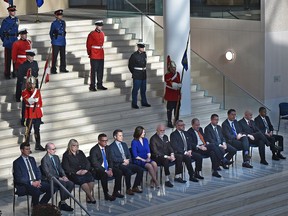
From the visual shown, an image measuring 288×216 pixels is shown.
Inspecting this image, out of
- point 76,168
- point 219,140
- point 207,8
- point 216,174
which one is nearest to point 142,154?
point 76,168

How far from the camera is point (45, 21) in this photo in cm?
2292

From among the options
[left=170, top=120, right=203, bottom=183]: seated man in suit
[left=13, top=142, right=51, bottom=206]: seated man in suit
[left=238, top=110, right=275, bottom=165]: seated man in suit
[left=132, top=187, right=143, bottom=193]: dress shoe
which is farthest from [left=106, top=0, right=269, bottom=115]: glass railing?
[left=13, top=142, right=51, bottom=206]: seated man in suit

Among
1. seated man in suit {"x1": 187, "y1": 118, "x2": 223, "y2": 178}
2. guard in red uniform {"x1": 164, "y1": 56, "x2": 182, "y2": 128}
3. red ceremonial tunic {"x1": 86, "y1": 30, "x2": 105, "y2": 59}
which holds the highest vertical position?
red ceremonial tunic {"x1": 86, "y1": 30, "x2": 105, "y2": 59}

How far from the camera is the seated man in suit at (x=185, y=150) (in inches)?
634

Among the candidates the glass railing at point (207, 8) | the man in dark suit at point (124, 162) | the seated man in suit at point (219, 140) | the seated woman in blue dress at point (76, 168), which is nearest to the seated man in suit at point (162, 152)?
the man in dark suit at point (124, 162)

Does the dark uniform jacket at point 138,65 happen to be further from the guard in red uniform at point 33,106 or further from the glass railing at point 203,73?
the guard in red uniform at point 33,106

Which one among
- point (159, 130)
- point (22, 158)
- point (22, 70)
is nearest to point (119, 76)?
point (22, 70)

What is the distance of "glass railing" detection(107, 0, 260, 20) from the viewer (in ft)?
72.0

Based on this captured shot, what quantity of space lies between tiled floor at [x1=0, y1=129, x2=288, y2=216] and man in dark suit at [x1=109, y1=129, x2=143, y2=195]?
246 mm

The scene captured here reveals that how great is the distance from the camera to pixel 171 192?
50.5 ft

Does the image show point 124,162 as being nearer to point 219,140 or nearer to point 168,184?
point 168,184

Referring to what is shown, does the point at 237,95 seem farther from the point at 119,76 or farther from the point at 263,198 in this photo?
the point at 263,198

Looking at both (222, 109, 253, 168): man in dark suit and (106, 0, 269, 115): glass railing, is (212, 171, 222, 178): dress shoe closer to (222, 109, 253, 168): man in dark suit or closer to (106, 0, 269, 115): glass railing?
(222, 109, 253, 168): man in dark suit

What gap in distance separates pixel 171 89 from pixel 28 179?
6287 mm
